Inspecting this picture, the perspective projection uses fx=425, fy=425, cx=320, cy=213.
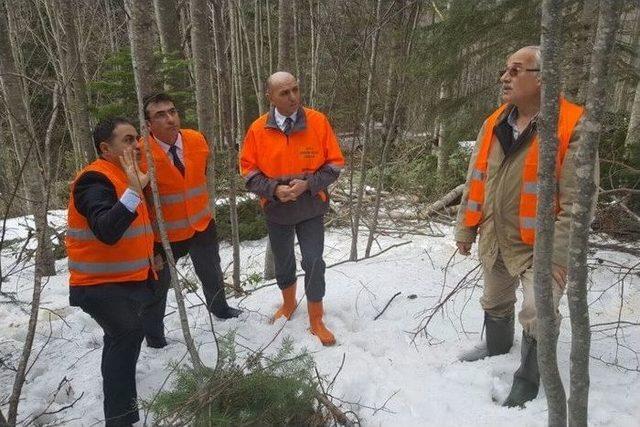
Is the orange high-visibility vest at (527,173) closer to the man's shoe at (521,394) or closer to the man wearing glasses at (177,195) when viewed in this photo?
the man's shoe at (521,394)

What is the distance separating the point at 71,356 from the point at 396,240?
438 cm

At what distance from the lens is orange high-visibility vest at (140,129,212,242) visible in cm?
308

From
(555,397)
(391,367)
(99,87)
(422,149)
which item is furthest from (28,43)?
(555,397)

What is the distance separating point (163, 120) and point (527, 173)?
7.79ft

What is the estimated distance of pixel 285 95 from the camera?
10.3ft

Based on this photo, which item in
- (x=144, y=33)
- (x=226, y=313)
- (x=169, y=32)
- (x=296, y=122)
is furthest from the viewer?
(x=169, y=32)

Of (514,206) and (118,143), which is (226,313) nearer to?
(118,143)

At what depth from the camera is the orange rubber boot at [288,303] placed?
364 cm

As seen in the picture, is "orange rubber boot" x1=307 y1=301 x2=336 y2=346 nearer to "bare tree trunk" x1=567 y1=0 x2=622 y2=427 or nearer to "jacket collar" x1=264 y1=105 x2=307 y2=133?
"jacket collar" x1=264 y1=105 x2=307 y2=133

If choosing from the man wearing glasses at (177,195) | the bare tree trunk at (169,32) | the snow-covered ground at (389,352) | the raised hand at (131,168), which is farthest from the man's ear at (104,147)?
the bare tree trunk at (169,32)

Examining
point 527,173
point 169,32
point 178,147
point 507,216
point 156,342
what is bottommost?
point 156,342

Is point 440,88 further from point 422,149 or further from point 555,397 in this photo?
point 422,149

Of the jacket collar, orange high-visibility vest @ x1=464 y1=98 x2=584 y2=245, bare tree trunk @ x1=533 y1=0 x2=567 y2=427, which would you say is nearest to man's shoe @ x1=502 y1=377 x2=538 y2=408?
orange high-visibility vest @ x1=464 y1=98 x2=584 y2=245

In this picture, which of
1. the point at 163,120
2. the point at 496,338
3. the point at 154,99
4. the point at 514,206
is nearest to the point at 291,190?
the point at 163,120
